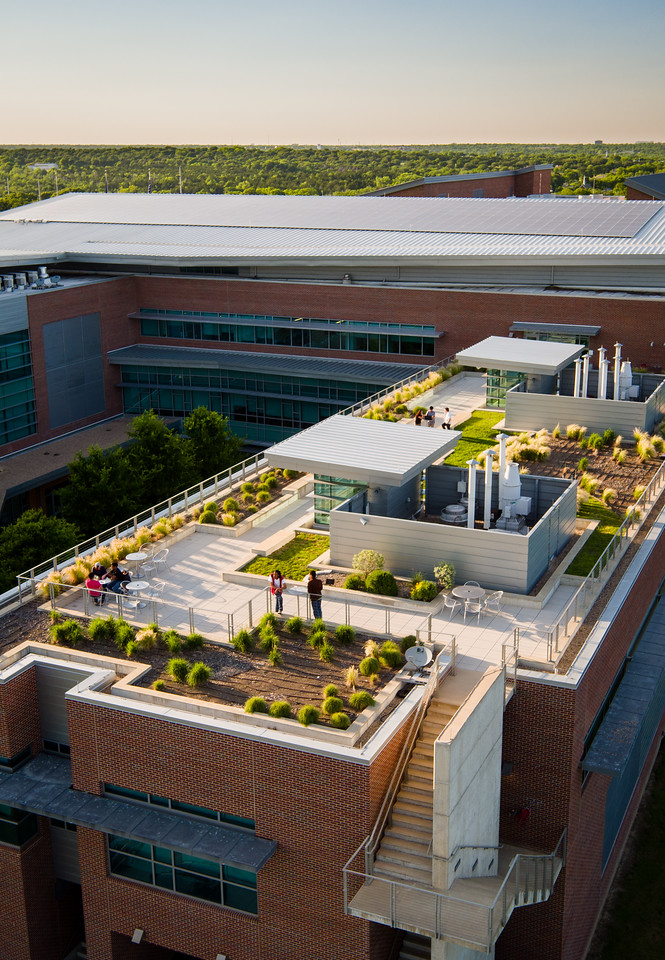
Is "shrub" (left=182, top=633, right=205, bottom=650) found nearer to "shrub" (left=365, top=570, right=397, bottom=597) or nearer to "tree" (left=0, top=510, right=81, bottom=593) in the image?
"shrub" (left=365, top=570, right=397, bottom=597)

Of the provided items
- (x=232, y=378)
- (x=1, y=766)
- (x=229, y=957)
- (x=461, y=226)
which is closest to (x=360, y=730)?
(x=229, y=957)

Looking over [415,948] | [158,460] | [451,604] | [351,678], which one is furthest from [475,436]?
[415,948]

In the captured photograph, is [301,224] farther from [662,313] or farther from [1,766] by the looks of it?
[1,766]

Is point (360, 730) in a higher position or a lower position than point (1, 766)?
higher

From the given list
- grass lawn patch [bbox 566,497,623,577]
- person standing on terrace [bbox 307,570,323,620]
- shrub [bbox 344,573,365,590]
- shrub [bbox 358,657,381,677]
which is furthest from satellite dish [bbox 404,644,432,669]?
grass lawn patch [bbox 566,497,623,577]

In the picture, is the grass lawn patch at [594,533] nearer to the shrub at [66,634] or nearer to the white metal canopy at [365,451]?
the white metal canopy at [365,451]
